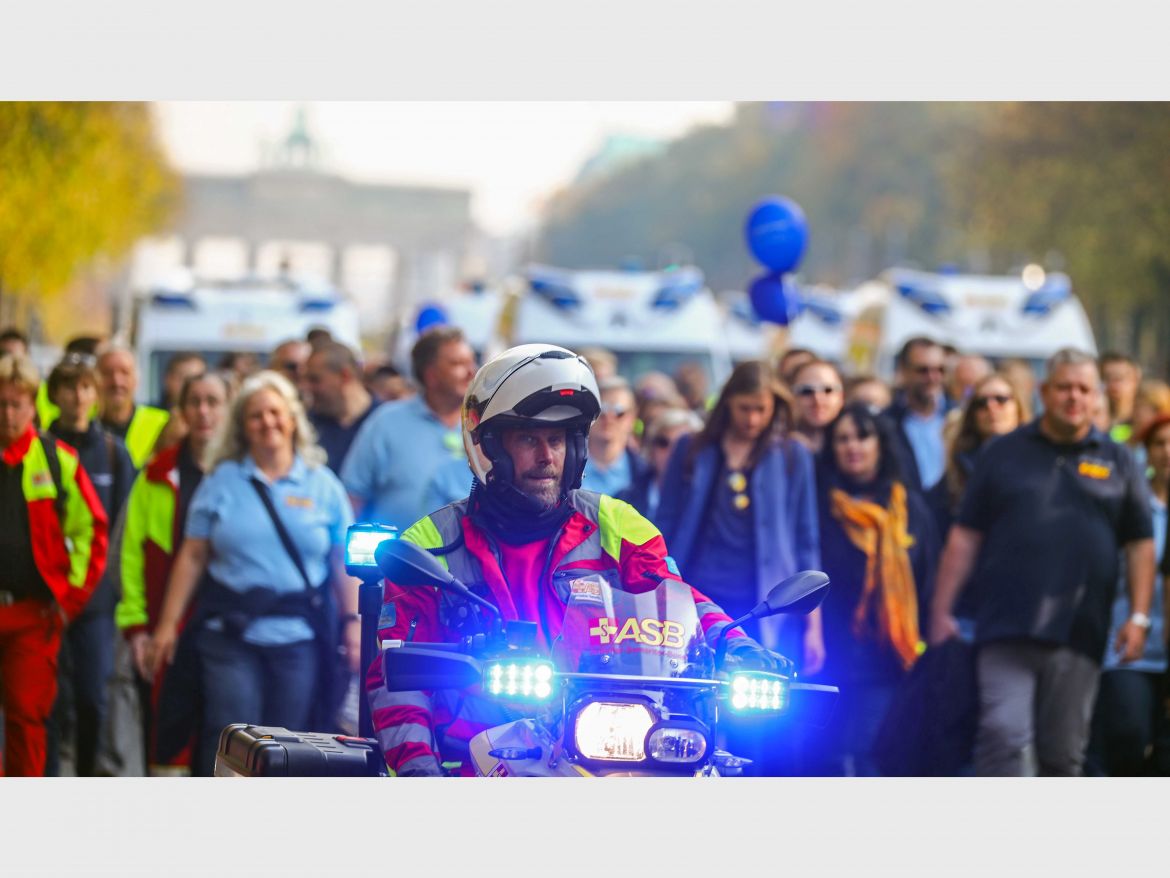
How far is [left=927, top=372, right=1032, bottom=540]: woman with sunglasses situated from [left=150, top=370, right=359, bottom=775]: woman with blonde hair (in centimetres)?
283

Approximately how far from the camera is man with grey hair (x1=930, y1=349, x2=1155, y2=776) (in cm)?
783

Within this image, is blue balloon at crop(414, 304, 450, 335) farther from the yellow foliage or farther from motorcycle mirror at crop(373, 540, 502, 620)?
motorcycle mirror at crop(373, 540, 502, 620)

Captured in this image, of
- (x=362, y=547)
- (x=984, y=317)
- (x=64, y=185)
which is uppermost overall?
(x=64, y=185)

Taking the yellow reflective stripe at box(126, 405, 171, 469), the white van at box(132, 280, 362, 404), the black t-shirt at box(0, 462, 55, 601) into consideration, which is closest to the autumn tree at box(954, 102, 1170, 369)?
the white van at box(132, 280, 362, 404)

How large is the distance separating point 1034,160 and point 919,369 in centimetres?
2671

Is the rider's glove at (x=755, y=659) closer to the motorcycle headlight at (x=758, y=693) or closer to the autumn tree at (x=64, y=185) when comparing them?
the motorcycle headlight at (x=758, y=693)

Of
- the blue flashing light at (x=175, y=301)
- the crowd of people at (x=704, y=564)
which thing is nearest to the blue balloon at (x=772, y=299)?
the crowd of people at (x=704, y=564)

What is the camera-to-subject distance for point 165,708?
7.67 metres

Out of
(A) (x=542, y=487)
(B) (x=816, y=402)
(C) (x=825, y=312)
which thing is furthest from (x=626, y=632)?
(C) (x=825, y=312)

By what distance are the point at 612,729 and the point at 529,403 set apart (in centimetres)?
81

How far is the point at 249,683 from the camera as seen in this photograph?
24.7ft

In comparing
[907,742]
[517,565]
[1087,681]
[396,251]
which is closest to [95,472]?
[907,742]

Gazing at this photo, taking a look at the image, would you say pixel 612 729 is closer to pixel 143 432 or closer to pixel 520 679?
pixel 520 679

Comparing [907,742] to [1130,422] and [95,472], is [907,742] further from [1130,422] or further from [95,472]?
[1130,422]
